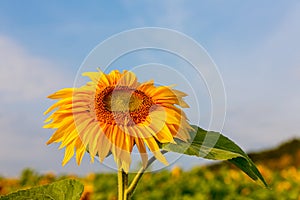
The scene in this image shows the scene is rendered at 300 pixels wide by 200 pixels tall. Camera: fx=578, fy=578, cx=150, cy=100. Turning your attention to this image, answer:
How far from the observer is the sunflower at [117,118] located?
140 cm

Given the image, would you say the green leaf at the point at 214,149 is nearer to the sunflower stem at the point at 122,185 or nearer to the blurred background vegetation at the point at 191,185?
the sunflower stem at the point at 122,185

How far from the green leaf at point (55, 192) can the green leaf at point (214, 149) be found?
0.29 meters

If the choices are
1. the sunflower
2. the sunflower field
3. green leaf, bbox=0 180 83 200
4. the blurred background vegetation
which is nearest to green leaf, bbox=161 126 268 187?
the sunflower

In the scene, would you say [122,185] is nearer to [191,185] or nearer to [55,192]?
[55,192]

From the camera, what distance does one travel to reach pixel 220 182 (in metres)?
5.24

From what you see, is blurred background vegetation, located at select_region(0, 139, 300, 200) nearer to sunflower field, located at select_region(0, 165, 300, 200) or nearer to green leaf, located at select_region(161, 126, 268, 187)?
sunflower field, located at select_region(0, 165, 300, 200)

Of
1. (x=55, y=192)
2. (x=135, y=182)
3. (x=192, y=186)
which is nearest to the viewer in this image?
(x=135, y=182)

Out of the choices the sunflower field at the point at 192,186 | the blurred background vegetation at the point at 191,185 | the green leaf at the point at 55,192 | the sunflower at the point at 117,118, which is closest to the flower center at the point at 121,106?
the sunflower at the point at 117,118

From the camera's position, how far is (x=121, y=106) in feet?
4.80

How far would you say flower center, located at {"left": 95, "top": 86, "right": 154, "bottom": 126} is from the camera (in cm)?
145

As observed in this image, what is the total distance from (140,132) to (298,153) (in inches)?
470

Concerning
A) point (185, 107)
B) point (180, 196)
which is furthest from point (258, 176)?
point (180, 196)

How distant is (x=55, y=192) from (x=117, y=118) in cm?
27

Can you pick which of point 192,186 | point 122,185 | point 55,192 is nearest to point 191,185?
point 192,186
